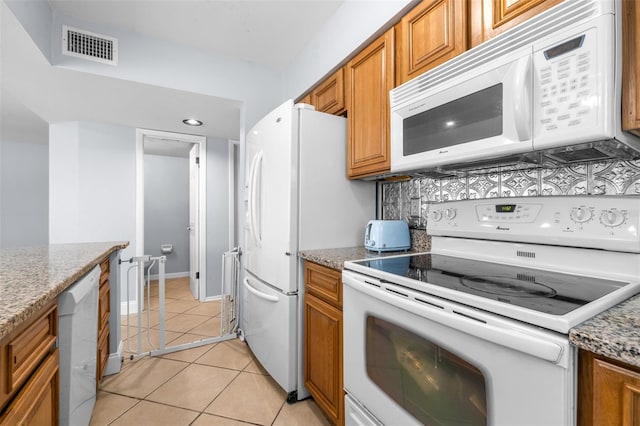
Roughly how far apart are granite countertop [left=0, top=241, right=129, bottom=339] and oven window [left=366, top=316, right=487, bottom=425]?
1007mm

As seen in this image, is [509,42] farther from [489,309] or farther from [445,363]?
[445,363]

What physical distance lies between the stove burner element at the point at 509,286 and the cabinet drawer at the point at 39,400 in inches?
46.5

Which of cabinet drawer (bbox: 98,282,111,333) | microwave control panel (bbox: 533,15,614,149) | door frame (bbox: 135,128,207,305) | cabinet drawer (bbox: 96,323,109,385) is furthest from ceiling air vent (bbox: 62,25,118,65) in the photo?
microwave control panel (bbox: 533,15,614,149)

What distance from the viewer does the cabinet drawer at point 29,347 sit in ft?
2.28

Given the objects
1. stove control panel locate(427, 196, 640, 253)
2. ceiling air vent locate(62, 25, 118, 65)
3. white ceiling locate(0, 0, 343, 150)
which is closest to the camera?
stove control panel locate(427, 196, 640, 253)

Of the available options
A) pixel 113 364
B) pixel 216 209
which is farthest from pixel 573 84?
pixel 216 209

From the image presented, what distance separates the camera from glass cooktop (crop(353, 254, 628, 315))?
0.74 metres

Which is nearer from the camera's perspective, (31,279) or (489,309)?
(489,309)

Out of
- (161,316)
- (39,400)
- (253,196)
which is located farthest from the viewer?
(161,316)

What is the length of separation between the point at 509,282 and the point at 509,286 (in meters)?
0.06

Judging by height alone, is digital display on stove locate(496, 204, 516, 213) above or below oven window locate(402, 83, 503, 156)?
below

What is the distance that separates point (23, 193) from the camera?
15.0ft

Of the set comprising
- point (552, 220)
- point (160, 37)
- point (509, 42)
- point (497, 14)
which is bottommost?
point (552, 220)

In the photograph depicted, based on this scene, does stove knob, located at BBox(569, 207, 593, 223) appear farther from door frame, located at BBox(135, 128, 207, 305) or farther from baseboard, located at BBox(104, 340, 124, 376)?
door frame, located at BBox(135, 128, 207, 305)
